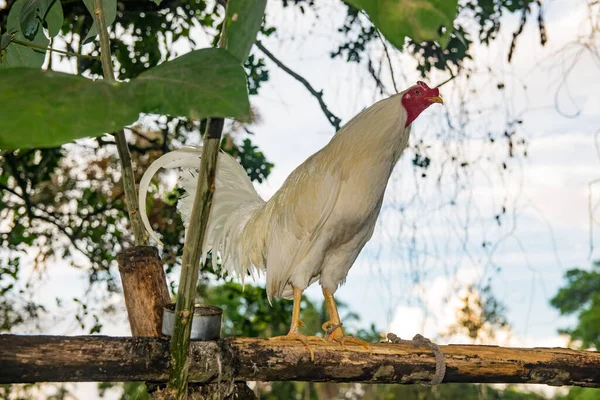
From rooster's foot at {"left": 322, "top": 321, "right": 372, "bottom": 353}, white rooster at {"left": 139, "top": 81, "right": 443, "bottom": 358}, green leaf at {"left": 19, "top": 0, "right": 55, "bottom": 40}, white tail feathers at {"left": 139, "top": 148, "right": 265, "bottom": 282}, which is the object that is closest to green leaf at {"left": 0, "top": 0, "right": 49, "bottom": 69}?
green leaf at {"left": 19, "top": 0, "right": 55, "bottom": 40}

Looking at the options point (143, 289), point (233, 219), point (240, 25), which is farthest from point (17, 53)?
point (233, 219)

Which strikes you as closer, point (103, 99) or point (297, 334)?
point (103, 99)

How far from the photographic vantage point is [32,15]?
107cm

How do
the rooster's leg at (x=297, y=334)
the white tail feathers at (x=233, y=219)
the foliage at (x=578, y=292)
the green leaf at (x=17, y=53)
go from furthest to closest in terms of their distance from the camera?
the foliage at (x=578, y=292)
the white tail feathers at (x=233, y=219)
the rooster's leg at (x=297, y=334)
the green leaf at (x=17, y=53)

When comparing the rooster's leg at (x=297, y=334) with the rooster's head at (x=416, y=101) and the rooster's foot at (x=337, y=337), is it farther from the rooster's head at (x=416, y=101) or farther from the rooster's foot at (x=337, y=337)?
the rooster's head at (x=416, y=101)

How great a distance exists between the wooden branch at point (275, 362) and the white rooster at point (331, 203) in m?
0.10

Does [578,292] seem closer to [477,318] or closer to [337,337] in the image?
[477,318]

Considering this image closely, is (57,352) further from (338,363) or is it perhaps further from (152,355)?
(338,363)

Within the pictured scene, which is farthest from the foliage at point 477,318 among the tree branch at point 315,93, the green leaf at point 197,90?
the green leaf at point 197,90

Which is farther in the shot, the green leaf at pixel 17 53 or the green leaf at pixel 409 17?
the green leaf at pixel 17 53

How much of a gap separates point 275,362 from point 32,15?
77 centimetres

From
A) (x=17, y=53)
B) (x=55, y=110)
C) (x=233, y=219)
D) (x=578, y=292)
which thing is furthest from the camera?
(x=578, y=292)

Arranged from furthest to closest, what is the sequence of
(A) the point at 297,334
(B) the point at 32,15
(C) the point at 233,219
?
(C) the point at 233,219 < (A) the point at 297,334 < (B) the point at 32,15

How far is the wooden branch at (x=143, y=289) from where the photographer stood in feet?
4.09
